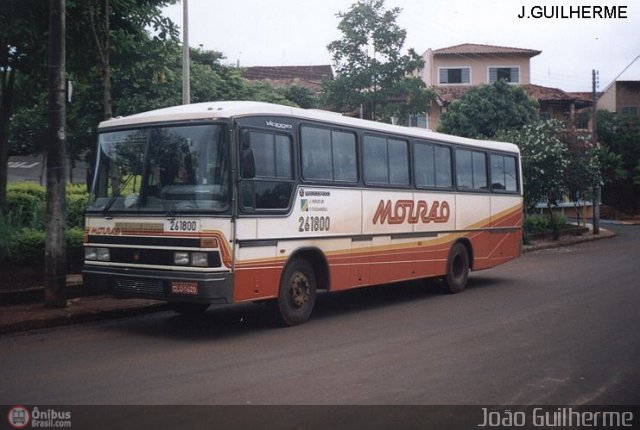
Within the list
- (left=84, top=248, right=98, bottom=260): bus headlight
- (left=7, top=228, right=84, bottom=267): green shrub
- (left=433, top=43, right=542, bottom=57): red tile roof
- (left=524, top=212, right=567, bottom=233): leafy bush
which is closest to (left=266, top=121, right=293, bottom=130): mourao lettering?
(left=84, top=248, right=98, bottom=260): bus headlight

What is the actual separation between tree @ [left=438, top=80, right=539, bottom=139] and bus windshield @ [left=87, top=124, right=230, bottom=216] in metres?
31.0

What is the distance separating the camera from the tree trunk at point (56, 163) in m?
10.3

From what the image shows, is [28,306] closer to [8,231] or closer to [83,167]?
[8,231]

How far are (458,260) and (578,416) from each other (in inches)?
349

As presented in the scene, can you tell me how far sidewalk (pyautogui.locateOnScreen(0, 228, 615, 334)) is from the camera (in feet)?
31.3

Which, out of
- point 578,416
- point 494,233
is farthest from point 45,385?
point 494,233

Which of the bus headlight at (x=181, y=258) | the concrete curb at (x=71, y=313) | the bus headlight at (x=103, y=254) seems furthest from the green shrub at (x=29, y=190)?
the bus headlight at (x=181, y=258)

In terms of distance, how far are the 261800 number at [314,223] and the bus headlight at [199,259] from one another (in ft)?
5.64

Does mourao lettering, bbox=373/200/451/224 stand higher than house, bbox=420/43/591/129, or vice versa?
house, bbox=420/43/591/129

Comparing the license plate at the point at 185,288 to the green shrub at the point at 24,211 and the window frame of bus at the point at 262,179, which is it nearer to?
the window frame of bus at the point at 262,179

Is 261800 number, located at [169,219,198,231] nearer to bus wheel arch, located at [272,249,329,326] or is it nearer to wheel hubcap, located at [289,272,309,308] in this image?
bus wheel arch, located at [272,249,329,326]

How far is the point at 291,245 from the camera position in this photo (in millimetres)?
9820

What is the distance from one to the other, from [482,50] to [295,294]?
159 feet

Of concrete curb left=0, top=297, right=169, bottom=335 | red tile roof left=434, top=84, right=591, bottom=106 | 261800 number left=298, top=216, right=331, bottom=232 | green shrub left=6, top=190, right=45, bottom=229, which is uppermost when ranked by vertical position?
red tile roof left=434, top=84, right=591, bottom=106
